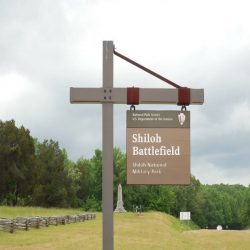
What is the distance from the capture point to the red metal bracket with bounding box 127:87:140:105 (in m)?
8.95

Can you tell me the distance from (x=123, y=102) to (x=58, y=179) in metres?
75.9

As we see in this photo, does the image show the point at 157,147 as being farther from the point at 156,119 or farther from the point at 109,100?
the point at 109,100

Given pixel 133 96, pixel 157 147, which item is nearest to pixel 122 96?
pixel 133 96

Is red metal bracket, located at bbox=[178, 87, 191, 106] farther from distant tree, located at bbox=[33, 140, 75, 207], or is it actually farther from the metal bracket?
distant tree, located at bbox=[33, 140, 75, 207]

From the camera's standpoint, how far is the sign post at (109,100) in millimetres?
8906

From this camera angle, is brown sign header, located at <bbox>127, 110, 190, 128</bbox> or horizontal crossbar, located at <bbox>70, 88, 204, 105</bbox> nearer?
brown sign header, located at <bbox>127, 110, 190, 128</bbox>

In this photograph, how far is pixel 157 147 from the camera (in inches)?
348

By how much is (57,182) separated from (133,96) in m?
75.8

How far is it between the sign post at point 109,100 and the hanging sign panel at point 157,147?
0.28 m

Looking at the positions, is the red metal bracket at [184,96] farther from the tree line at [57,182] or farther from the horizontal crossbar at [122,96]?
the tree line at [57,182]

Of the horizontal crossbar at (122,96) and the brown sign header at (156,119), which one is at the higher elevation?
the horizontal crossbar at (122,96)

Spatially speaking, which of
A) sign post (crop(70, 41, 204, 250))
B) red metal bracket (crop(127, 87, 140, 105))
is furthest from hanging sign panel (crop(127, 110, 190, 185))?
sign post (crop(70, 41, 204, 250))

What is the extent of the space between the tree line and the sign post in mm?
30751

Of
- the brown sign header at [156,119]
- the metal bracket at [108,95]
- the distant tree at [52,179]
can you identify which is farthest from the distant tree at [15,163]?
the brown sign header at [156,119]
